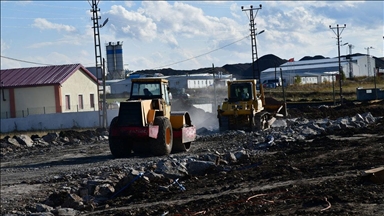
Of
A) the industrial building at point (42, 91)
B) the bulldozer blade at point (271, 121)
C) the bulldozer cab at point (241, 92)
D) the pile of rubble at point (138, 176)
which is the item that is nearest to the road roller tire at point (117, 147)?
the pile of rubble at point (138, 176)

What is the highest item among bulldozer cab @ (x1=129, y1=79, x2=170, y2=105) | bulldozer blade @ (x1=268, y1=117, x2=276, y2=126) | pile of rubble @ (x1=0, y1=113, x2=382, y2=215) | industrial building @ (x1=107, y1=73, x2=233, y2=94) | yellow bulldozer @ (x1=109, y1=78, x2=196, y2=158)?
industrial building @ (x1=107, y1=73, x2=233, y2=94)

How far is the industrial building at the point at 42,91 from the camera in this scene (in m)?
56.3

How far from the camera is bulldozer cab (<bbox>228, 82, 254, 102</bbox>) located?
110 feet

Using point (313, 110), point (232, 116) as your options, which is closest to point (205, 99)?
point (313, 110)

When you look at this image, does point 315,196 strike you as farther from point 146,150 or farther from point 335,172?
point 146,150

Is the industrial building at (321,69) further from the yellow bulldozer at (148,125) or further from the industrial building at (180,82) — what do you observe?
the yellow bulldozer at (148,125)

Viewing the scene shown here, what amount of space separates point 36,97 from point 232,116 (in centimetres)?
2751

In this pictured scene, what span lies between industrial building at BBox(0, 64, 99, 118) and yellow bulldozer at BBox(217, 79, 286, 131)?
82.7 feet

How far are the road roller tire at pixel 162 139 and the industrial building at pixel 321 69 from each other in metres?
84.9

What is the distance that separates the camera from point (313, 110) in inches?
1948

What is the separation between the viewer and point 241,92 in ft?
111

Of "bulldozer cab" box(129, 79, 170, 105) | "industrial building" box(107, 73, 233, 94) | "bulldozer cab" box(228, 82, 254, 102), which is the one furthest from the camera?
"industrial building" box(107, 73, 233, 94)

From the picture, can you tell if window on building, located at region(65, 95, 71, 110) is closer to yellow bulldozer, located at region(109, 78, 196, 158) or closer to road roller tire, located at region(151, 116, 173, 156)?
yellow bulldozer, located at region(109, 78, 196, 158)

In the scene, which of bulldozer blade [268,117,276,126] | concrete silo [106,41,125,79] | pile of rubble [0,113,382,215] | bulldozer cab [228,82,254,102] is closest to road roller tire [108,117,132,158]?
pile of rubble [0,113,382,215]
